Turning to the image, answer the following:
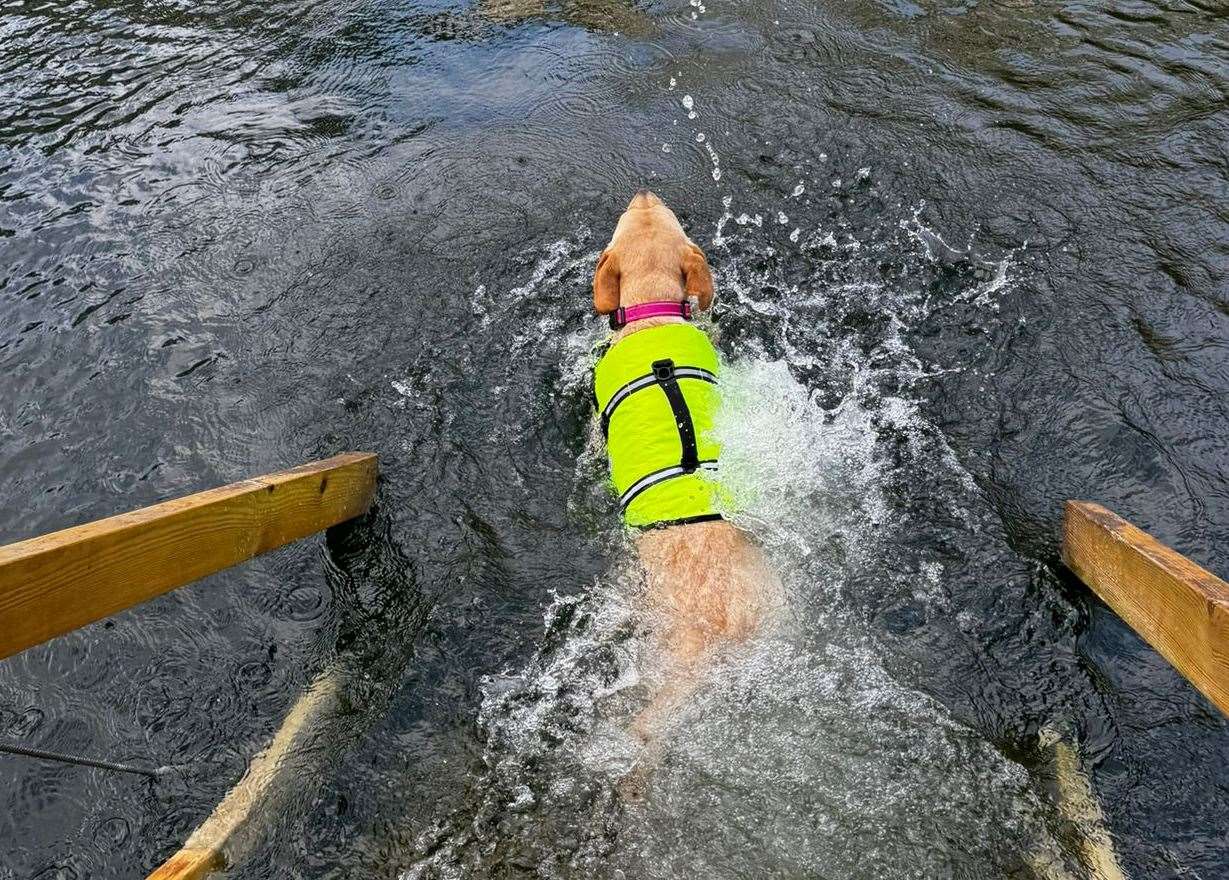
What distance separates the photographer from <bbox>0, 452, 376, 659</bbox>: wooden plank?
9.45 ft

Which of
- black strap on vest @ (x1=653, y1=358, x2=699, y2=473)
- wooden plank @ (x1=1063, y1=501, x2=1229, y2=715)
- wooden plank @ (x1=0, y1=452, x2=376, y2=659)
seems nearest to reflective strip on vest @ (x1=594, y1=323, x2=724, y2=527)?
black strap on vest @ (x1=653, y1=358, x2=699, y2=473)

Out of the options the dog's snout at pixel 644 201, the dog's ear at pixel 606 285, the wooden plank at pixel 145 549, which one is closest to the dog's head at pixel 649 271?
the dog's ear at pixel 606 285

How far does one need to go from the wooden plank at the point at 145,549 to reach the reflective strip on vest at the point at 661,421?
1.41m

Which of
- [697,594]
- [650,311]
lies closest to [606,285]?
[650,311]

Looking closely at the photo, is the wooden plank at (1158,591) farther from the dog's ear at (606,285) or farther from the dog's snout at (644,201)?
the dog's snout at (644,201)

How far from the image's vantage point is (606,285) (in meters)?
5.50

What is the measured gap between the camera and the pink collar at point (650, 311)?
209 inches

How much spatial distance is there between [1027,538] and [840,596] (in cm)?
98

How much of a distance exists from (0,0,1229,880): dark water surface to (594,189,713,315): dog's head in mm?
584

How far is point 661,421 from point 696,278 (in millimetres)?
1171

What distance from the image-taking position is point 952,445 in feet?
16.6

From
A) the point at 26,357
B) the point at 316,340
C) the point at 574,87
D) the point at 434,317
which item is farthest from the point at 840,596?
the point at 574,87

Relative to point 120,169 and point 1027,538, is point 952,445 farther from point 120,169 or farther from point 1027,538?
point 120,169

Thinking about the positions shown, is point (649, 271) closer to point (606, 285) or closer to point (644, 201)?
point (606, 285)
